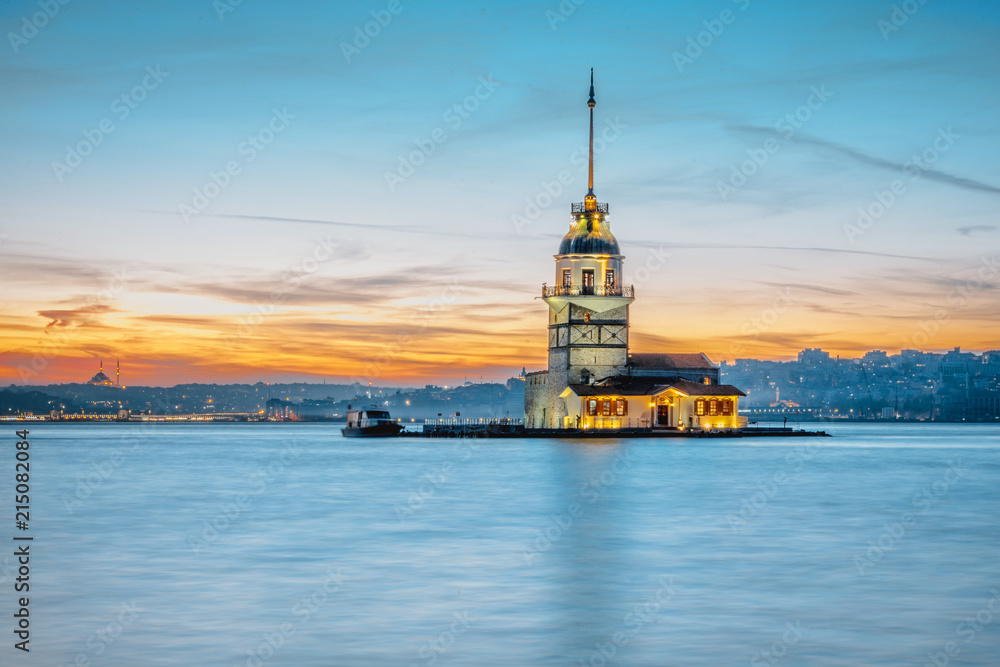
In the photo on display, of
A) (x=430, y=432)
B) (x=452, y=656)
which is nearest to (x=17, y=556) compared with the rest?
(x=452, y=656)

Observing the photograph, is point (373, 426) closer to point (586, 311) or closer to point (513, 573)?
point (586, 311)

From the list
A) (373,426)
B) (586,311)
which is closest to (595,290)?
(586,311)

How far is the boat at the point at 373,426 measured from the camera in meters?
115

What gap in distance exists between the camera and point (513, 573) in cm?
2338

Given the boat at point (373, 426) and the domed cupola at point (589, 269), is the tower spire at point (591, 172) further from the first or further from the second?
the boat at point (373, 426)

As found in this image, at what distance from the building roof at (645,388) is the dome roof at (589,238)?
9.75m

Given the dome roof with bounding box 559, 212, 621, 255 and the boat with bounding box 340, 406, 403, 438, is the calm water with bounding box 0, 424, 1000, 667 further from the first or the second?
the boat with bounding box 340, 406, 403, 438

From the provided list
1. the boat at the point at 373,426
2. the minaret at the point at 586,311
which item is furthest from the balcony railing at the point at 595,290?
the boat at the point at 373,426

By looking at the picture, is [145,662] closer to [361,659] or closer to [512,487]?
[361,659]

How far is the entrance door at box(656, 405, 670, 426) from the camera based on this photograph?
89688 mm

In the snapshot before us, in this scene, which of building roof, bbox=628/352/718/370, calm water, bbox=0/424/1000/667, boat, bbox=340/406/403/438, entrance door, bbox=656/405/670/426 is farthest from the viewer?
boat, bbox=340/406/403/438

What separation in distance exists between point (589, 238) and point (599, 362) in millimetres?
9438

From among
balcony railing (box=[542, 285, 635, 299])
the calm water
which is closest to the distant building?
balcony railing (box=[542, 285, 635, 299])

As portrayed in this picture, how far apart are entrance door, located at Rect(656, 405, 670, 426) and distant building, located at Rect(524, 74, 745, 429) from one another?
2.1 inches
